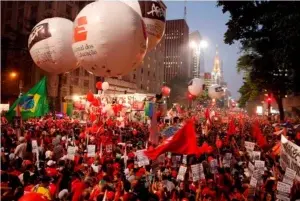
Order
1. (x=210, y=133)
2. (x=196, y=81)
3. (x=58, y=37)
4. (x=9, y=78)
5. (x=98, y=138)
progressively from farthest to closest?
1. (x=9, y=78)
2. (x=196, y=81)
3. (x=210, y=133)
4. (x=98, y=138)
5. (x=58, y=37)

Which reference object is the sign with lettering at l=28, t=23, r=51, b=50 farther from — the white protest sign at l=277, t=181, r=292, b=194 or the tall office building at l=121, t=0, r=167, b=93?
the tall office building at l=121, t=0, r=167, b=93

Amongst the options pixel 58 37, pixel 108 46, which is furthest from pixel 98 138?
pixel 108 46

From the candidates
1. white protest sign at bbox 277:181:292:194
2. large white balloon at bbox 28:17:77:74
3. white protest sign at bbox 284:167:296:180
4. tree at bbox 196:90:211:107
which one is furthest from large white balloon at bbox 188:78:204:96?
tree at bbox 196:90:211:107

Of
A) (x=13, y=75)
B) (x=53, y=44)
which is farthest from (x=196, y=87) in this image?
(x=13, y=75)

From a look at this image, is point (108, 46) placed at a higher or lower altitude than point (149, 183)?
higher

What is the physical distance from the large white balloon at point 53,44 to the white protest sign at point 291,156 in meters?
5.67

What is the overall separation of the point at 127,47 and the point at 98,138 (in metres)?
8.92

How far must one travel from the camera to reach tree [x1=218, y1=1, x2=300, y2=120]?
21812 millimetres

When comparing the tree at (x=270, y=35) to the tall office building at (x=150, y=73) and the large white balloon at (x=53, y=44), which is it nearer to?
the large white balloon at (x=53, y=44)

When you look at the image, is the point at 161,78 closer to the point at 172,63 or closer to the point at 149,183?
the point at 172,63

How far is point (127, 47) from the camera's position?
20.2ft

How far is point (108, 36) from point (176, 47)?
149 meters

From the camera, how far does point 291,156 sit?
872 centimetres

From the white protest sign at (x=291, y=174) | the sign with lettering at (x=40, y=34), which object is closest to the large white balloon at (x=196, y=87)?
the white protest sign at (x=291, y=174)
